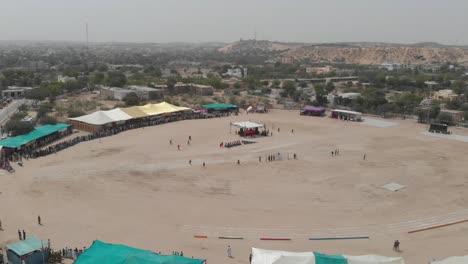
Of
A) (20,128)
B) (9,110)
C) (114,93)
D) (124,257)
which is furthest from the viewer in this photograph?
(114,93)

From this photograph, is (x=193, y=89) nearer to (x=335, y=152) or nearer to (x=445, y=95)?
(x=335, y=152)

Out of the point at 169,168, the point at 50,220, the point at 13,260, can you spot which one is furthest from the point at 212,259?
the point at 169,168

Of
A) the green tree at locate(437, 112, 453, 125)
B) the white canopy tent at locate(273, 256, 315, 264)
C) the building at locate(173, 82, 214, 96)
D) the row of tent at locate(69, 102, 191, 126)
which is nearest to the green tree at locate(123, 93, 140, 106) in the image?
the row of tent at locate(69, 102, 191, 126)

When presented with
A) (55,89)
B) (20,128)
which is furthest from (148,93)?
(20,128)

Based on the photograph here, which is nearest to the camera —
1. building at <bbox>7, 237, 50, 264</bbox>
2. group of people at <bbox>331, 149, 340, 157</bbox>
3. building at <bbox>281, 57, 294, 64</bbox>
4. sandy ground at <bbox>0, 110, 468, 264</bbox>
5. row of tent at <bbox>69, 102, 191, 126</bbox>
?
building at <bbox>7, 237, 50, 264</bbox>

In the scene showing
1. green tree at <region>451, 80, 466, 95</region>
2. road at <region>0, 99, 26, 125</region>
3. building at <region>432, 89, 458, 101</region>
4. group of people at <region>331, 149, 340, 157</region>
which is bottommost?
road at <region>0, 99, 26, 125</region>

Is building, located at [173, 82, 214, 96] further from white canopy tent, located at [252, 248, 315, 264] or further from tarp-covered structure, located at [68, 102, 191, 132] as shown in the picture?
white canopy tent, located at [252, 248, 315, 264]

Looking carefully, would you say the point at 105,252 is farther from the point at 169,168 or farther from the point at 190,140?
the point at 190,140
